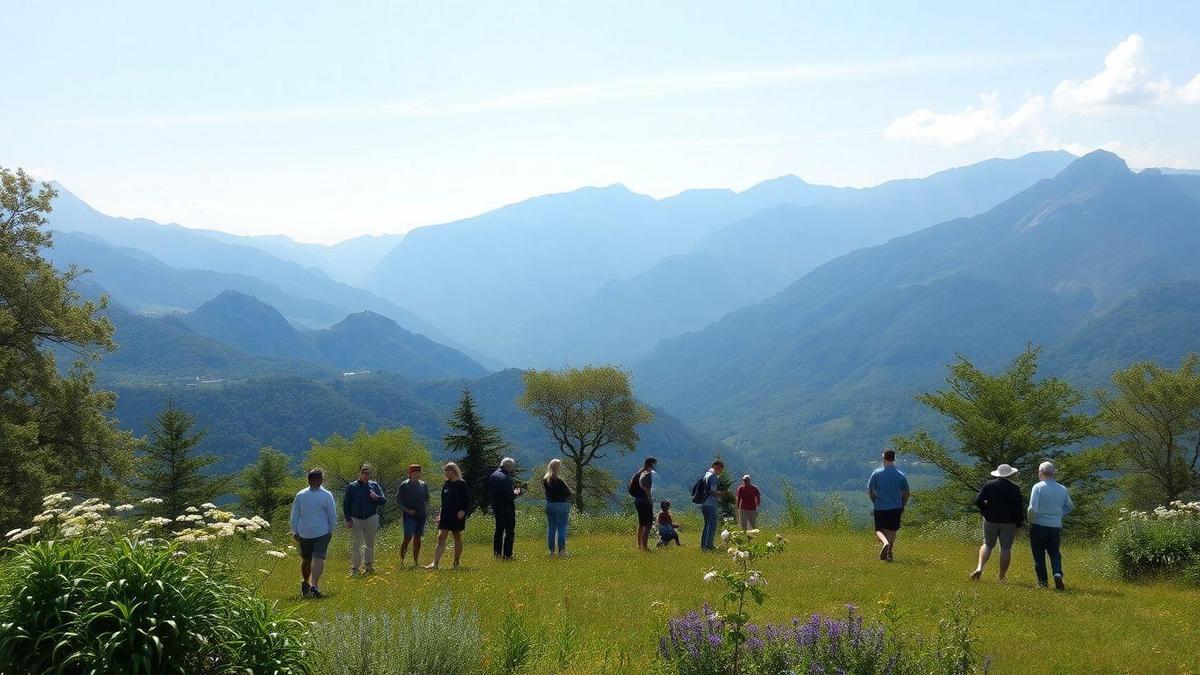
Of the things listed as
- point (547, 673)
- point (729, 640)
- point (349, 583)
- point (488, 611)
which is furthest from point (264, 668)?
point (349, 583)

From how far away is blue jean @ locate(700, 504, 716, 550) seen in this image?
17.2m

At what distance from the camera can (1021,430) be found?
112 ft

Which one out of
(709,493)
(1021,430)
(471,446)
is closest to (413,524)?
(709,493)

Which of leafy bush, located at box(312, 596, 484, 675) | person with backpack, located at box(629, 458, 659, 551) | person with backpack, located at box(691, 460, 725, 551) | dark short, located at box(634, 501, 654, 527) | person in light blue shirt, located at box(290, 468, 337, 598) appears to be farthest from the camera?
dark short, located at box(634, 501, 654, 527)

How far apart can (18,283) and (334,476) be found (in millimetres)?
36912

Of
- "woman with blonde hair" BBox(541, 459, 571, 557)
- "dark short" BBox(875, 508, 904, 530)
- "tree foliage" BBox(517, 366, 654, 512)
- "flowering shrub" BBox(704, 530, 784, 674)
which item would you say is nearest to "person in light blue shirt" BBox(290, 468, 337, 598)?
"woman with blonde hair" BBox(541, 459, 571, 557)

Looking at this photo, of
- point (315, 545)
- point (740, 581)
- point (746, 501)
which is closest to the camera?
point (740, 581)

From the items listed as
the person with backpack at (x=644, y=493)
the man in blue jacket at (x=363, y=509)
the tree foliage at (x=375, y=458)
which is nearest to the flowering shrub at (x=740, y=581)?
the man in blue jacket at (x=363, y=509)

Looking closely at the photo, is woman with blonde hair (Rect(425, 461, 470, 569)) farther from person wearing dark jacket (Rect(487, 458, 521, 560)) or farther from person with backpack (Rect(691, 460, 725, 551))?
person with backpack (Rect(691, 460, 725, 551))

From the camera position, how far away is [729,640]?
6.64 metres

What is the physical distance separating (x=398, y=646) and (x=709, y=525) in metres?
11.4

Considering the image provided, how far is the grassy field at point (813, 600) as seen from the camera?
8383 mm

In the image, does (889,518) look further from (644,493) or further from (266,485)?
(266,485)

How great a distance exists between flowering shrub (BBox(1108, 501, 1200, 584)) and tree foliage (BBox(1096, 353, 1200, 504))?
34906 millimetres
